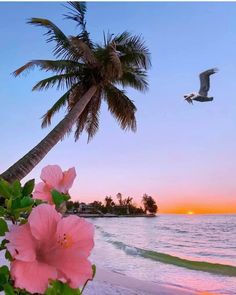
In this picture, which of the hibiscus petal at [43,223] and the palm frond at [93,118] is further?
the palm frond at [93,118]

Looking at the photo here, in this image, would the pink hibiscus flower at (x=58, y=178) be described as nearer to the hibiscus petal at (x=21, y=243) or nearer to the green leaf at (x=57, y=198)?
the green leaf at (x=57, y=198)

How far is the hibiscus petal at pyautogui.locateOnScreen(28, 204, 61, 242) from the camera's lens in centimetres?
56

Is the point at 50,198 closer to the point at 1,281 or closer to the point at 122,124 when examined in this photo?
the point at 1,281

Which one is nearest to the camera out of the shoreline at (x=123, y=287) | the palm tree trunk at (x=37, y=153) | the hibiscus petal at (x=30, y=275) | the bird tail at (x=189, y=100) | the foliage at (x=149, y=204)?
the hibiscus petal at (x=30, y=275)

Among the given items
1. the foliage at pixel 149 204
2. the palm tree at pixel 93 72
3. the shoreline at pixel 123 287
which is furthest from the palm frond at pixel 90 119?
the foliage at pixel 149 204

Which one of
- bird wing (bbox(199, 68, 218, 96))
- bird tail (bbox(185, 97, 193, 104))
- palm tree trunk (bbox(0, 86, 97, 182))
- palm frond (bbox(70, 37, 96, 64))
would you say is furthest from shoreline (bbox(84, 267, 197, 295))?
palm frond (bbox(70, 37, 96, 64))

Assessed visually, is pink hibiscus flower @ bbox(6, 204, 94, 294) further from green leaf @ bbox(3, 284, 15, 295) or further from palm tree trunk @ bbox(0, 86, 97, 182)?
palm tree trunk @ bbox(0, 86, 97, 182)

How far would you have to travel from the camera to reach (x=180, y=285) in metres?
10.8

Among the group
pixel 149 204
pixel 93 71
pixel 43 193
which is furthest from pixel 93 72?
pixel 149 204

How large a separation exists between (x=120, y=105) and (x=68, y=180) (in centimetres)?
1225

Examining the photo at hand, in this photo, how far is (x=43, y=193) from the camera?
2.73 ft

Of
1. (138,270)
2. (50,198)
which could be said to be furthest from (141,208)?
(50,198)

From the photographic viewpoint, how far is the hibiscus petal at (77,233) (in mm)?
580

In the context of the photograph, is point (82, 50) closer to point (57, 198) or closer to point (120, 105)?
point (120, 105)
